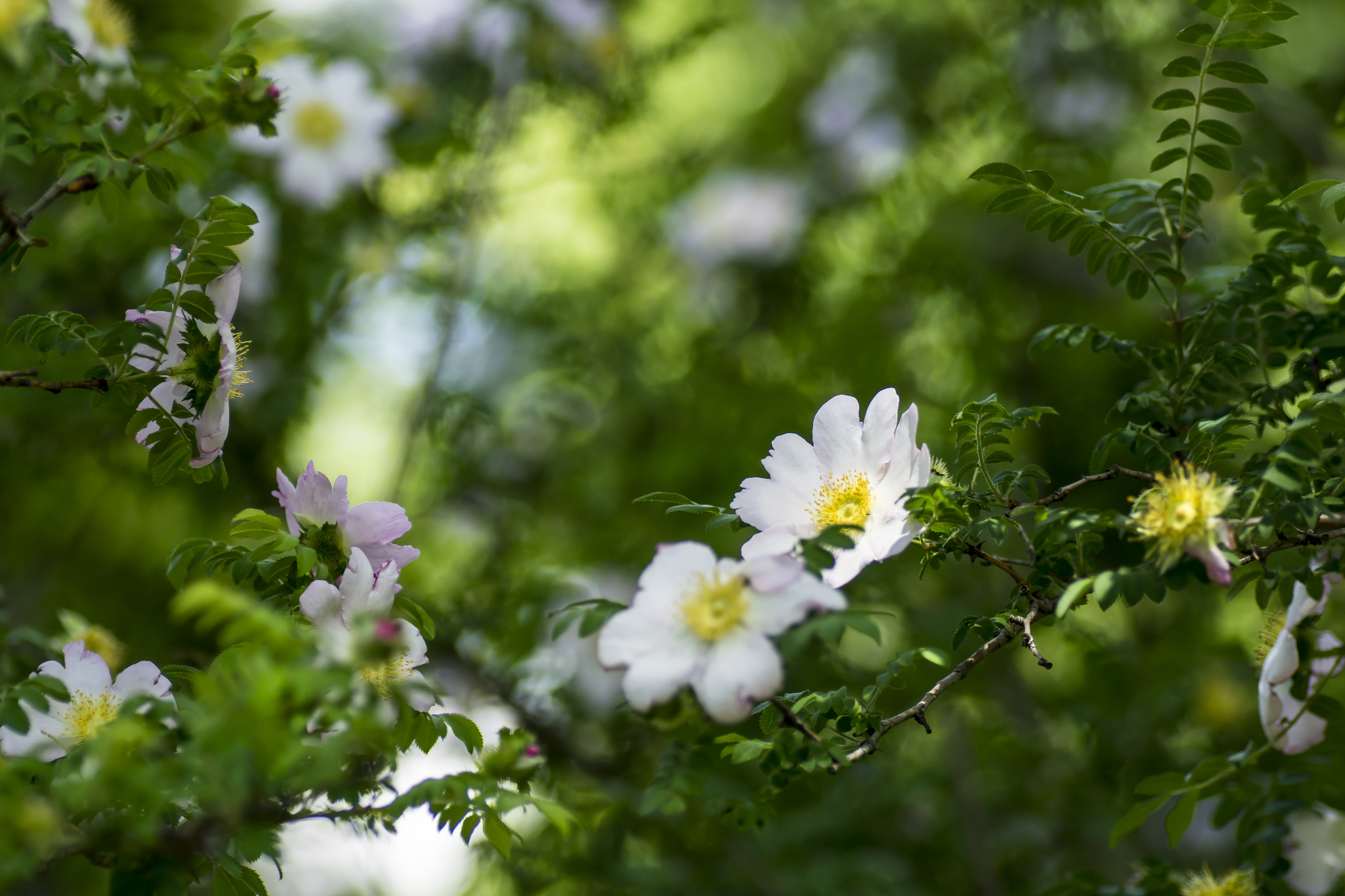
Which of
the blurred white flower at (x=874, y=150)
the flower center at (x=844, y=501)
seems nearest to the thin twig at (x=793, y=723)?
the flower center at (x=844, y=501)

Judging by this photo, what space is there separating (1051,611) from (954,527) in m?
0.16

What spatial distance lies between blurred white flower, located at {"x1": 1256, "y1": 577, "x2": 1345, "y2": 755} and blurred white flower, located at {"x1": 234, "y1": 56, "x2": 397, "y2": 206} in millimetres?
2707

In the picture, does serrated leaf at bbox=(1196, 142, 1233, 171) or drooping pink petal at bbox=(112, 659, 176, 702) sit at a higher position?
serrated leaf at bbox=(1196, 142, 1233, 171)

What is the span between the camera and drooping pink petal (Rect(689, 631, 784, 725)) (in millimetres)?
938

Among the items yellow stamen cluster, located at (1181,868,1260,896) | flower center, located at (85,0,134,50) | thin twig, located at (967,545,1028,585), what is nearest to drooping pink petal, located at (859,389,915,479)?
thin twig, located at (967,545,1028,585)

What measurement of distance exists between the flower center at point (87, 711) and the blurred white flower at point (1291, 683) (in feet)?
4.87

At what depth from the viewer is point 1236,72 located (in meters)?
1.33

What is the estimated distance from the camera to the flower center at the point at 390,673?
1.31 metres

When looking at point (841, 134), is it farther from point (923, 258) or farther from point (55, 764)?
point (55, 764)

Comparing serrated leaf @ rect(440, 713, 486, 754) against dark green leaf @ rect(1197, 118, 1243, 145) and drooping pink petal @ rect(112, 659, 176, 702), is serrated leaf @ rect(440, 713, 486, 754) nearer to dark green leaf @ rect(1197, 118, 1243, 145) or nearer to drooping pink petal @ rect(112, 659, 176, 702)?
drooping pink petal @ rect(112, 659, 176, 702)

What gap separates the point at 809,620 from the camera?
968mm

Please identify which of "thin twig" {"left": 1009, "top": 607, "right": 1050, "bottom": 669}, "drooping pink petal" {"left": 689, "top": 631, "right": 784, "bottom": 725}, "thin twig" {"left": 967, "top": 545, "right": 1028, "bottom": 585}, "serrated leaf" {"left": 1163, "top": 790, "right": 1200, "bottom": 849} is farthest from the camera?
"serrated leaf" {"left": 1163, "top": 790, "right": 1200, "bottom": 849}

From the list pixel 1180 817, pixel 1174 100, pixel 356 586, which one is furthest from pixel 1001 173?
pixel 356 586

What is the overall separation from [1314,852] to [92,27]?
2.63 meters
